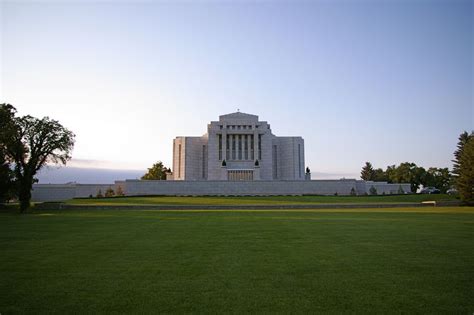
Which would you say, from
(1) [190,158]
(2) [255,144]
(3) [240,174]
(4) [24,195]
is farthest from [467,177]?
(1) [190,158]

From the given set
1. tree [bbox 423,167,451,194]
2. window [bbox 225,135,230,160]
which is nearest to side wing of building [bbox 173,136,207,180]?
window [bbox 225,135,230,160]

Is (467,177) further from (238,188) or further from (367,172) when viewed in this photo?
(367,172)

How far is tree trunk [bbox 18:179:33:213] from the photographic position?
2698 cm

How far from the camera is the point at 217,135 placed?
204 ft

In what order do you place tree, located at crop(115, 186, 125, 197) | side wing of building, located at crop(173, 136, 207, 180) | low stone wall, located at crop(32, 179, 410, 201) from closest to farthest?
low stone wall, located at crop(32, 179, 410, 201)
tree, located at crop(115, 186, 125, 197)
side wing of building, located at crop(173, 136, 207, 180)

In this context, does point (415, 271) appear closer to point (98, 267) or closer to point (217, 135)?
point (98, 267)

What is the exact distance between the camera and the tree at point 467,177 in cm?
2972

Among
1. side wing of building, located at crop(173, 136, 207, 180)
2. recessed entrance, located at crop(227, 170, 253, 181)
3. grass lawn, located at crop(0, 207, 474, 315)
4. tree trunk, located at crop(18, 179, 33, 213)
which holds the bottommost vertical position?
grass lawn, located at crop(0, 207, 474, 315)

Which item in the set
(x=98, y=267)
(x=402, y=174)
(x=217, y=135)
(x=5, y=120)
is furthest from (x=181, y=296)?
(x=402, y=174)

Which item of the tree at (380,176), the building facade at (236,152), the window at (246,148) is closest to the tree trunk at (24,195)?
the building facade at (236,152)

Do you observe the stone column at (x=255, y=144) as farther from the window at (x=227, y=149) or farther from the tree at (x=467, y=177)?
the tree at (x=467, y=177)

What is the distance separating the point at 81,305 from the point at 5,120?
28650 millimetres

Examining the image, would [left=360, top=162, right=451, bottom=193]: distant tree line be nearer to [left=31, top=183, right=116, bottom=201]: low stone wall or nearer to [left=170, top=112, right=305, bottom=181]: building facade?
A: [left=170, top=112, right=305, bottom=181]: building facade

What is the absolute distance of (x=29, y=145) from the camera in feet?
92.8
